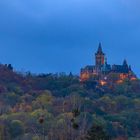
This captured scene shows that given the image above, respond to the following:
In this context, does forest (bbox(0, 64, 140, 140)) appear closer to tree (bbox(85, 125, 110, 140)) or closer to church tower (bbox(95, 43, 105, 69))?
tree (bbox(85, 125, 110, 140))

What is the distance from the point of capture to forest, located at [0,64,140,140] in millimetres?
70875

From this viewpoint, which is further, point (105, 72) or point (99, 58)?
point (99, 58)

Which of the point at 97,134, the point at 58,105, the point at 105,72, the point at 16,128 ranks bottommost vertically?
the point at 97,134

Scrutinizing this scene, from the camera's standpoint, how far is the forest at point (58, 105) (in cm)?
7088

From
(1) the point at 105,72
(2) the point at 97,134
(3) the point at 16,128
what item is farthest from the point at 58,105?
(2) the point at 97,134

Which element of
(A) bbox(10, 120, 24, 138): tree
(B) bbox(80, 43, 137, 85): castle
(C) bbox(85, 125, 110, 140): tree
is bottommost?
(C) bbox(85, 125, 110, 140): tree

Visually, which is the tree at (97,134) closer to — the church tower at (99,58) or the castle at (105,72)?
the castle at (105,72)

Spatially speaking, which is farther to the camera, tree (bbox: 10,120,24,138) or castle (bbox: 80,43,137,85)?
castle (bbox: 80,43,137,85)

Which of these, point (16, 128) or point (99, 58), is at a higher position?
point (99, 58)

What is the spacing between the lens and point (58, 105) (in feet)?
347

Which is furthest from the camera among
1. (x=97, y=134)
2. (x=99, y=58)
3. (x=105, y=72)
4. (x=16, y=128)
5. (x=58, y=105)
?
(x=99, y=58)

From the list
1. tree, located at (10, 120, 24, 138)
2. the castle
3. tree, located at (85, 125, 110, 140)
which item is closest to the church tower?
the castle

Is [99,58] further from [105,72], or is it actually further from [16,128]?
[16,128]

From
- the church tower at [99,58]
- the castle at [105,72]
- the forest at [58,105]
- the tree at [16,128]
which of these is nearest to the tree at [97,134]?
the forest at [58,105]
